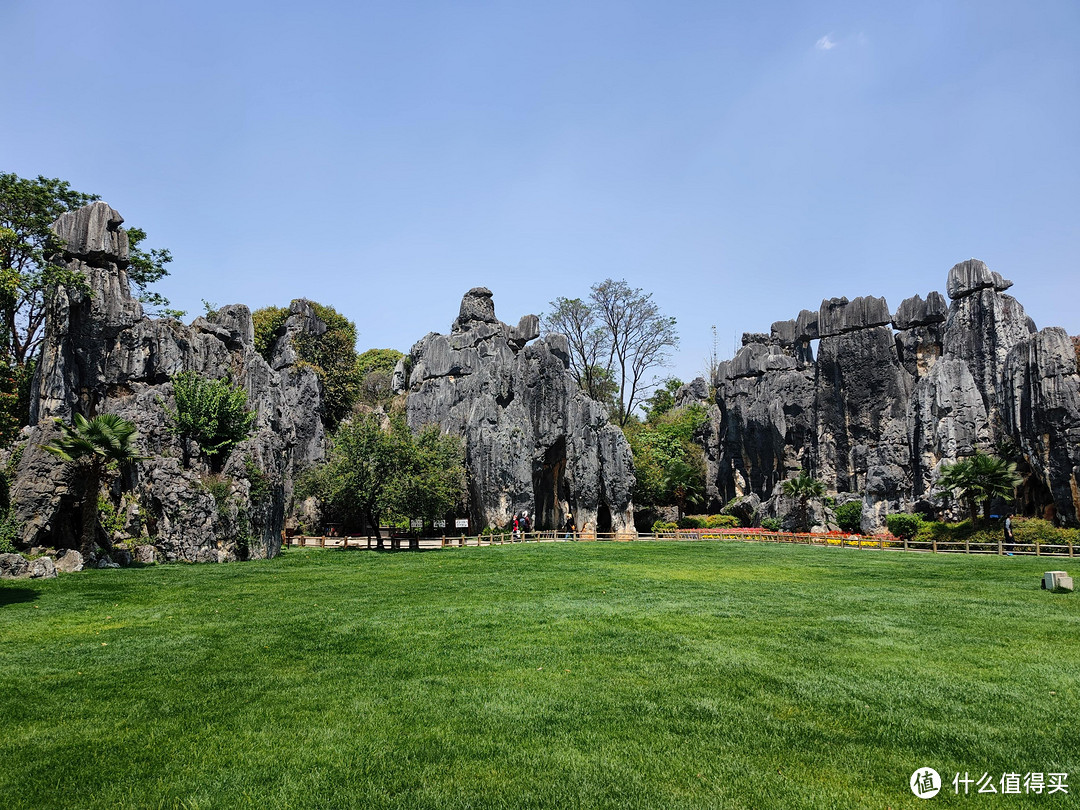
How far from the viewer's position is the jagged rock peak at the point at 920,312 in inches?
1897

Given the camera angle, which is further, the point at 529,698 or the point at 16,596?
the point at 16,596

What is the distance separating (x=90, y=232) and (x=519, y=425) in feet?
78.4

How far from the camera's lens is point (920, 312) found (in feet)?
160

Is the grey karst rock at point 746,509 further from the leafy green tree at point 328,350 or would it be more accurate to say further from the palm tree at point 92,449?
the palm tree at point 92,449

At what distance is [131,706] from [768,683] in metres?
7.15

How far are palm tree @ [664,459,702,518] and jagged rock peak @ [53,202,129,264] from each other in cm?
3750

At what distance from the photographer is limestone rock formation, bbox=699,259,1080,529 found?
100 ft

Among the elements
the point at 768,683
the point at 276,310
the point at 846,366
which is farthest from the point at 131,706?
the point at 846,366

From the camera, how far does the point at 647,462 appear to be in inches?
1810

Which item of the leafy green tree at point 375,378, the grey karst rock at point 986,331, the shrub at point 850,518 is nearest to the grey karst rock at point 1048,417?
the grey karst rock at point 986,331

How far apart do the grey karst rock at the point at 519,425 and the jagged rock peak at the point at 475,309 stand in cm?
7

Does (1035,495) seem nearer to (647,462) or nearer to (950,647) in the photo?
(647,462)

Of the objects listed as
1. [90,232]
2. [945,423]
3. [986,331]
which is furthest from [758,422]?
[90,232]

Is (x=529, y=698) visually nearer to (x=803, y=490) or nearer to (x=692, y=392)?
(x=803, y=490)
